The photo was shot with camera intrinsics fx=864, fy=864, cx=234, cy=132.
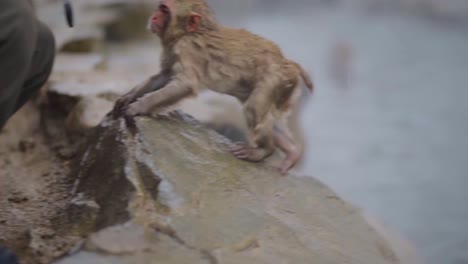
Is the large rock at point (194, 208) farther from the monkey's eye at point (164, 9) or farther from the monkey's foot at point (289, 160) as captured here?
the monkey's eye at point (164, 9)

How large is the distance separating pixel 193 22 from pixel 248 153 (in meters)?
0.56

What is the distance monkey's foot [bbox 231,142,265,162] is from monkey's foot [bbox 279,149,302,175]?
10 centimetres

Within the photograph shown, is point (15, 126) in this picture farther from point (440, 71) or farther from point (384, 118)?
point (440, 71)

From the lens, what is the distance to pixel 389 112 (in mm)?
8484

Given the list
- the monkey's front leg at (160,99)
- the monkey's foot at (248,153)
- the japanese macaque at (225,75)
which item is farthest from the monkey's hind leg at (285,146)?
the monkey's front leg at (160,99)

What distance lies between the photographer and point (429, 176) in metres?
7.13

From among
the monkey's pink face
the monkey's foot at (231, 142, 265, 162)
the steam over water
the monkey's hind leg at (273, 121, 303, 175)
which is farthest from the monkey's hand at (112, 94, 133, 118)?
the steam over water

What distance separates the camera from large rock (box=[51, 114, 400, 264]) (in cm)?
278

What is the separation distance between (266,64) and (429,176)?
4.04m

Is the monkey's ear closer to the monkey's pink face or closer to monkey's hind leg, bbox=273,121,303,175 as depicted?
the monkey's pink face

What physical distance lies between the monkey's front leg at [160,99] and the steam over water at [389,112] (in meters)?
2.52

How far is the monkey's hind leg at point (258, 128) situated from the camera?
336cm

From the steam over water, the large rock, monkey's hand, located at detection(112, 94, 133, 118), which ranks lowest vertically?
the steam over water

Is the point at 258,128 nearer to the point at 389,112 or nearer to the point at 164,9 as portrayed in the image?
the point at 164,9
